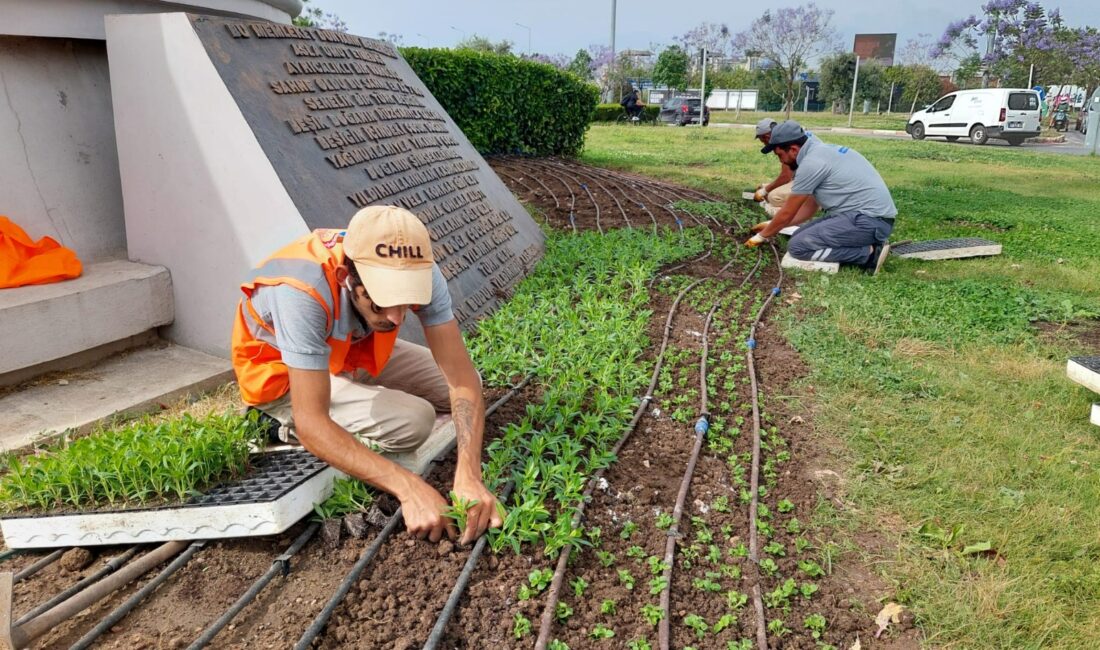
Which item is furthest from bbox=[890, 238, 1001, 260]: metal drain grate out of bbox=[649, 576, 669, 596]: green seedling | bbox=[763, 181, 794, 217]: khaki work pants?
bbox=[649, 576, 669, 596]: green seedling

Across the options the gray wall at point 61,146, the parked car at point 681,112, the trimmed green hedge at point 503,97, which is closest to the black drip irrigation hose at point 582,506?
the gray wall at point 61,146

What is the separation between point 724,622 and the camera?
244cm

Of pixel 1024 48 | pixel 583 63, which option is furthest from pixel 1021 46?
pixel 583 63

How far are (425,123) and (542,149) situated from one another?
702 centimetres

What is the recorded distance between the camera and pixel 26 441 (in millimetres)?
3346

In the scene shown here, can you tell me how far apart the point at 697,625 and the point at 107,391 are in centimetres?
309

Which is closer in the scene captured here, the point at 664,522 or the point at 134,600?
the point at 134,600

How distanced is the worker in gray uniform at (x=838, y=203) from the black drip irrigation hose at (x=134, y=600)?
218 inches

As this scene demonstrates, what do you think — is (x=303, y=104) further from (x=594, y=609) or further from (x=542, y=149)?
(x=542, y=149)

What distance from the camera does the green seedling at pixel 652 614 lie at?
243cm

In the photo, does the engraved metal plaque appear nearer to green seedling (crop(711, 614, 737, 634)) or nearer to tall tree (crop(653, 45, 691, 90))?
green seedling (crop(711, 614, 737, 634))

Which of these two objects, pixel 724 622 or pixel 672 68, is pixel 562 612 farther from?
pixel 672 68

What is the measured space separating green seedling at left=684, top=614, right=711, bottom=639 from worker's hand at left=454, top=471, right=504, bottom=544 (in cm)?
70

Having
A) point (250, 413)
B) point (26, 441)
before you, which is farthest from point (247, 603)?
point (26, 441)
